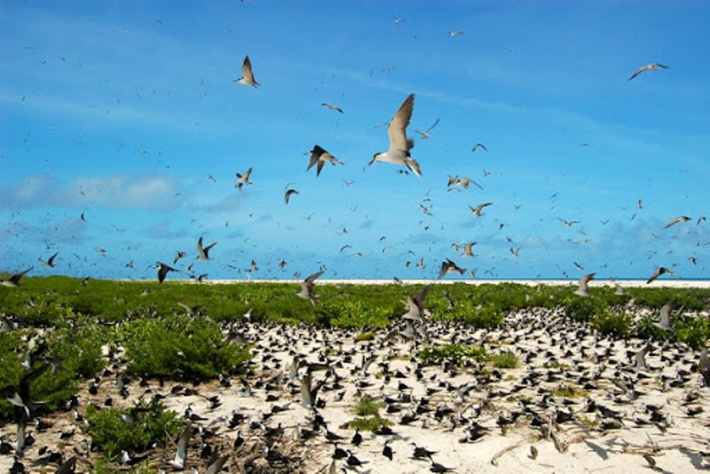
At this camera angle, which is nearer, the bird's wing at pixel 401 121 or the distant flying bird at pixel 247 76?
the bird's wing at pixel 401 121

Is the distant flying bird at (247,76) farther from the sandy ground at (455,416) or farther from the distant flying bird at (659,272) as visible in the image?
the distant flying bird at (659,272)

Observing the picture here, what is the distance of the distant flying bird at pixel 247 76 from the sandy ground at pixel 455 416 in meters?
5.68

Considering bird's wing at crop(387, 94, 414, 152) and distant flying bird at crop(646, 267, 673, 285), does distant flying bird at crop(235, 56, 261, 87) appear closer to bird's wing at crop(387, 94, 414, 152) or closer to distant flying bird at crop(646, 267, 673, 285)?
bird's wing at crop(387, 94, 414, 152)

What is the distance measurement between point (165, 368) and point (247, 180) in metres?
5.01

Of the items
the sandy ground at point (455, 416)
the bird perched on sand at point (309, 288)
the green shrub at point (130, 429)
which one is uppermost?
the bird perched on sand at point (309, 288)

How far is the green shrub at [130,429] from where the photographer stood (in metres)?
7.34

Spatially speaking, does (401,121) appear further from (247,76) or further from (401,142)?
(247,76)

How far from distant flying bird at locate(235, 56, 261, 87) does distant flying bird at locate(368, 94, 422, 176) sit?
342cm

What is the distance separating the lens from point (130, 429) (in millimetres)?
7422

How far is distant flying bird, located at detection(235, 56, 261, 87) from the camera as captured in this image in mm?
10969

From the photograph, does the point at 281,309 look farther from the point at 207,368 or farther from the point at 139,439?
the point at 139,439

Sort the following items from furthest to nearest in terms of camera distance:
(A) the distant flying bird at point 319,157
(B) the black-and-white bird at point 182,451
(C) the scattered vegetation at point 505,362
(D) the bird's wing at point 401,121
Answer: (C) the scattered vegetation at point 505,362, (A) the distant flying bird at point 319,157, (D) the bird's wing at point 401,121, (B) the black-and-white bird at point 182,451

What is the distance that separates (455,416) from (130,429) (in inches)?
191

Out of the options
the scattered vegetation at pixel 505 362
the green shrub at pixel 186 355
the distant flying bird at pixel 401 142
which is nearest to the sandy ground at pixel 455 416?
the scattered vegetation at pixel 505 362
